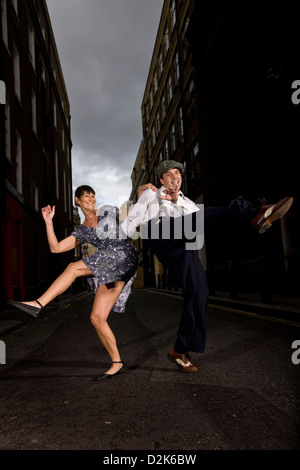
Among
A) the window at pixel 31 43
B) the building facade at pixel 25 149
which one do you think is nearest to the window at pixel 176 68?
the building facade at pixel 25 149

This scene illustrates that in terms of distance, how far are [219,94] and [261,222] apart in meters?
15.1

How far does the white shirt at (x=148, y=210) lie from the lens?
3.22 meters

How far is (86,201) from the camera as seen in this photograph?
3406mm

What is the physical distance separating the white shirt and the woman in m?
0.14

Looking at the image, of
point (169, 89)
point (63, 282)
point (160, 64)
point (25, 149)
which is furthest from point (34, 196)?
point (160, 64)

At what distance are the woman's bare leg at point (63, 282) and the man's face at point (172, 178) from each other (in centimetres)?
99

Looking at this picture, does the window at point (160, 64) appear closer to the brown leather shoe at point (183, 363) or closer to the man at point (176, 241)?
the man at point (176, 241)

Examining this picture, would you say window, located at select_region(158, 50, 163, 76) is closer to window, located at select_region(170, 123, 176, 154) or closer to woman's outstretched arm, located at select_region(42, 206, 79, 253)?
window, located at select_region(170, 123, 176, 154)

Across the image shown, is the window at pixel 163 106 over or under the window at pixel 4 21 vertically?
over

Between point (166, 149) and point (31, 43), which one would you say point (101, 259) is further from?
point (166, 149)

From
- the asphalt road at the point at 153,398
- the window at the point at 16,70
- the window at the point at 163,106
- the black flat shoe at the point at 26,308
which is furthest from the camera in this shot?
the window at the point at 163,106

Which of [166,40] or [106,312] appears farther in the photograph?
[166,40]

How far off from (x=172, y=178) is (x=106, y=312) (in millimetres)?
1282

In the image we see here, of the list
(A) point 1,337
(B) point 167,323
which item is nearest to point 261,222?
(B) point 167,323
